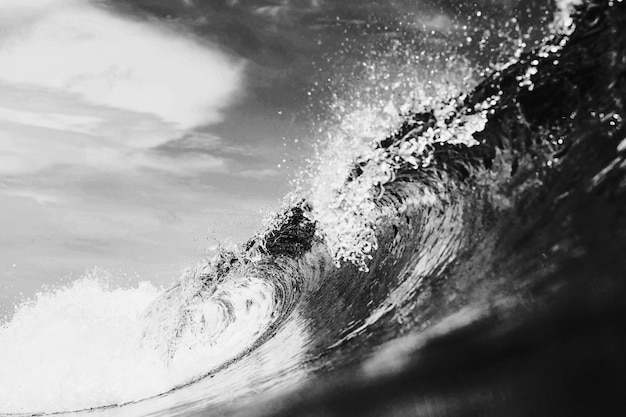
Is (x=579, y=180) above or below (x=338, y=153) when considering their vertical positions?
below

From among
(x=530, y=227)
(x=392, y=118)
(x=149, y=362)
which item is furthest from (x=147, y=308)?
(x=530, y=227)

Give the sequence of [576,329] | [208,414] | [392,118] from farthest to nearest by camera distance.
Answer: [208,414], [392,118], [576,329]

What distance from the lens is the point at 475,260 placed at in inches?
168

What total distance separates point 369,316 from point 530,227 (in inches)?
64.3

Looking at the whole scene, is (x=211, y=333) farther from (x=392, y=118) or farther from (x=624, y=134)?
(x=624, y=134)

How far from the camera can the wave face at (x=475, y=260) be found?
389cm

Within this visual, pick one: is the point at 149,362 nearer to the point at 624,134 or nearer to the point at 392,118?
the point at 392,118

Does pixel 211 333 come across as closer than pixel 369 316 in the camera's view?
No

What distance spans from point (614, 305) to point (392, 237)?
A: 1.95 metres

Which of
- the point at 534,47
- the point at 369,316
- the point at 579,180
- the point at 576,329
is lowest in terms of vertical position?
the point at 576,329

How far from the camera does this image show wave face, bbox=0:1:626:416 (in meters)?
3.89

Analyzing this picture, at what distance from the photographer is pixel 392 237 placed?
5.33m

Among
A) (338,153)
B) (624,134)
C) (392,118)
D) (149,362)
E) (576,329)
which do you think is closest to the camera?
(624,134)

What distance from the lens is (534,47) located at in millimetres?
3832
